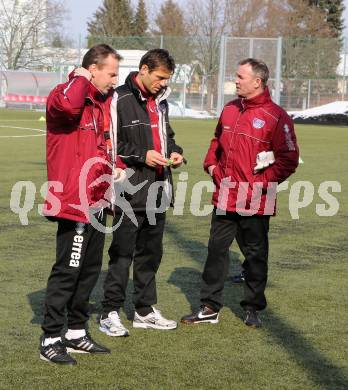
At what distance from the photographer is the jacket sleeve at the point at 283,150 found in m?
6.02

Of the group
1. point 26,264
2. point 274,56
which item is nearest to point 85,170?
point 26,264

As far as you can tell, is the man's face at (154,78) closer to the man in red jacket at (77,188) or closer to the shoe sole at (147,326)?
the man in red jacket at (77,188)

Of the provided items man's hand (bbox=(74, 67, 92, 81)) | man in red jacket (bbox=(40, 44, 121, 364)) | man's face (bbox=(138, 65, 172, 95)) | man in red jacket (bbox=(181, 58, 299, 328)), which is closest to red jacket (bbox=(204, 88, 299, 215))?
man in red jacket (bbox=(181, 58, 299, 328))

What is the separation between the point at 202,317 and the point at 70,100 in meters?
2.17

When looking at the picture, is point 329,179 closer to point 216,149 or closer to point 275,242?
point 275,242

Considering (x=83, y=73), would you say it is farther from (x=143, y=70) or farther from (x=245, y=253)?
(x=245, y=253)

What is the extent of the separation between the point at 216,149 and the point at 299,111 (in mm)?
41019

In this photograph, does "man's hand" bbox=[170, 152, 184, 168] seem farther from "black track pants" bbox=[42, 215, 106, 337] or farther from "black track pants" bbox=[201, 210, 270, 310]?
"black track pants" bbox=[42, 215, 106, 337]

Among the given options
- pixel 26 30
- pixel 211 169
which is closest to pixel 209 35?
pixel 26 30

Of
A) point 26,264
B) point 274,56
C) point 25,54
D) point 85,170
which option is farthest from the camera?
point 25,54

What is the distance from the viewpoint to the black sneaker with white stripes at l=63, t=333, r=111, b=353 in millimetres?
5363

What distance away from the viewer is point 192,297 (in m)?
6.92

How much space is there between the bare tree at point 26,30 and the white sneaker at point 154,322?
61.2 m

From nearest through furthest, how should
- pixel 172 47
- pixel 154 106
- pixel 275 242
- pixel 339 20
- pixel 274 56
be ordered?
pixel 154 106 → pixel 275 242 → pixel 274 56 → pixel 172 47 → pixel 339 20
